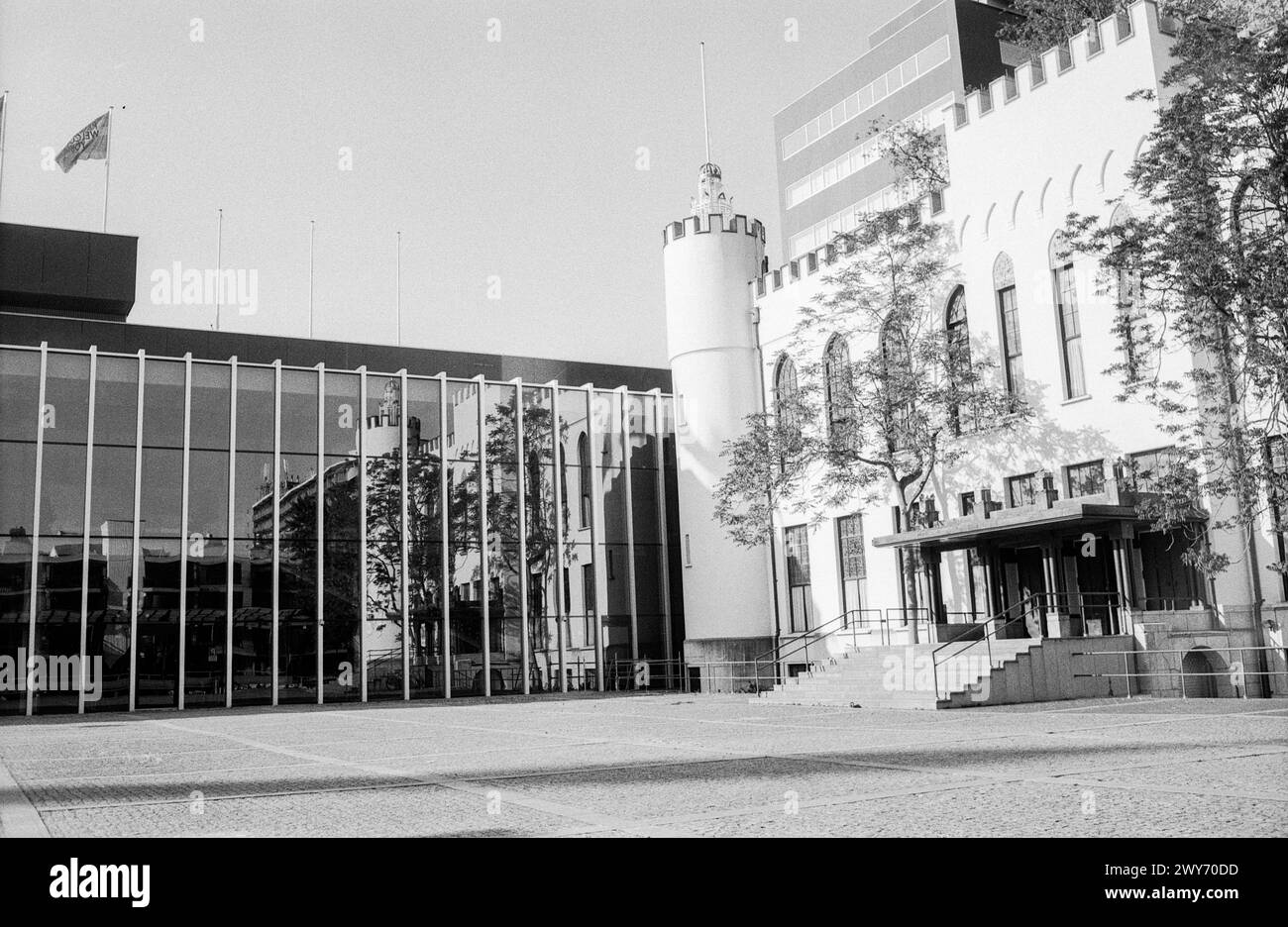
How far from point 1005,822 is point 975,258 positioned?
74.2 ft

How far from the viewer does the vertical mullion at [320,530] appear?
1181 inches

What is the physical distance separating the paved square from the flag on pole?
18.3m

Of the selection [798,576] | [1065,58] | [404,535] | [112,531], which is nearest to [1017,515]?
[1065,58]

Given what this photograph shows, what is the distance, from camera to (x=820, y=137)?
62812mm

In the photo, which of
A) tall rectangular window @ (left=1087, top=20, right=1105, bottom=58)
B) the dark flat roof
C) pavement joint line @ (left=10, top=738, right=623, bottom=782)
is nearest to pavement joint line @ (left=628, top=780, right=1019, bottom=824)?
pavement joint line @ (left=10, top=738, right=623, bottom=782)

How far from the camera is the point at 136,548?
93.5 ft

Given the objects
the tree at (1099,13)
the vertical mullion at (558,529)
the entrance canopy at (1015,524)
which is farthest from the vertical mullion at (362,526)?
the tree at (1099,13)

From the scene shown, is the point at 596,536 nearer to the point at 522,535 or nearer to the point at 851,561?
the point at 522,535

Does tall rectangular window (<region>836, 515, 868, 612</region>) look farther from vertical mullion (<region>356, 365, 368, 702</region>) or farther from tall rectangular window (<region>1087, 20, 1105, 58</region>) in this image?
vertical mullion (<region>356, 365, 368, 702</region>)

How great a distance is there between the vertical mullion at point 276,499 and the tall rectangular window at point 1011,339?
1900cm

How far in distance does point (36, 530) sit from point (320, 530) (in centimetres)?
679

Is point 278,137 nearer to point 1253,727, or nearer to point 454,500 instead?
point 1253,727
